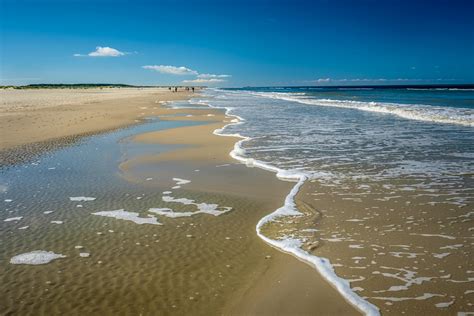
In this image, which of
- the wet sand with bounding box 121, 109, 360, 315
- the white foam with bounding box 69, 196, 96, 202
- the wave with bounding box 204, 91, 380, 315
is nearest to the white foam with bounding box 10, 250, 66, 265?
the white foam with bounding box 69, 196, 96, 202

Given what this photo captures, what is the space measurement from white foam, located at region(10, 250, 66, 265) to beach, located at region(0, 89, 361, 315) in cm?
4

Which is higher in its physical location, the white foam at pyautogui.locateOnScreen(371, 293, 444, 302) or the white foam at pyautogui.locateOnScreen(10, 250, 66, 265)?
the white foam at pyautogui.locateOnScreen(371, 293, 444, 302)

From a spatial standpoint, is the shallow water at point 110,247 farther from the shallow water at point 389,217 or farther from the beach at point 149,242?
the shallow water at point 389,217

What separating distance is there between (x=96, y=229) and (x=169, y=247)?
5.06ft

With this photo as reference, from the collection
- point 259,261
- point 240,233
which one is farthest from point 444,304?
point 240,233

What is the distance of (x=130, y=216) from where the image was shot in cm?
728

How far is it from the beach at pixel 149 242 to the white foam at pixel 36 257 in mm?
36

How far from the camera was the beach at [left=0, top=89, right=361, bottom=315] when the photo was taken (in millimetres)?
4383

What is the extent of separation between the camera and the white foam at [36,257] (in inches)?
212

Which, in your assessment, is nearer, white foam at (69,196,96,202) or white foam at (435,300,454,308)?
white foam at (435,300,454,308)

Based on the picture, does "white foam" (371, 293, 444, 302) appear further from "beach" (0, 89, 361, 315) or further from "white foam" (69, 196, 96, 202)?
"white foam" (69, 196, 96, 202)

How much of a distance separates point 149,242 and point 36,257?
157 centimetres

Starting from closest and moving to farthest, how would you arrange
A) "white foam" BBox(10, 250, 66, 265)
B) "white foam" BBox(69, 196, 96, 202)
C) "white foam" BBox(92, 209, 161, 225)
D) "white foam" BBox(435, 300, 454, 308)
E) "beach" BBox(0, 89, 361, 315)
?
"white foam" BBox(435, 300, 454, 308)
"beach" BBox(0, 89, 361, 315)
"white foam" BBox(10, 250, 66, 265)
"white foam" BBox(92, 209, 161, 225)
"white foam" BBox(69, 196, 96, 202)

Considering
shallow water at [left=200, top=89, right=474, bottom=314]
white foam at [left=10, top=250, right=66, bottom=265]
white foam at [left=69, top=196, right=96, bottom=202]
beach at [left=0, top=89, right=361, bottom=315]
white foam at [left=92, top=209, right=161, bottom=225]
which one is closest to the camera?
beach at [left=0, top=89, right=361, bottom=315]
